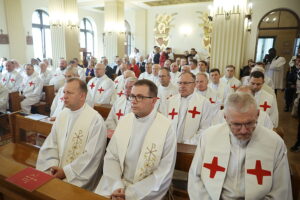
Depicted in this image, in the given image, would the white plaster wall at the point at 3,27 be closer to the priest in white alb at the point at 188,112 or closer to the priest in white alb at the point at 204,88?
the priest in white alb at the point at 204,88

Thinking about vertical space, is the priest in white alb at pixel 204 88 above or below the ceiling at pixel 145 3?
below

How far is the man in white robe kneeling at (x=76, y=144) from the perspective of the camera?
2270 millimetres

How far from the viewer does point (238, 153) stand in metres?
1.79

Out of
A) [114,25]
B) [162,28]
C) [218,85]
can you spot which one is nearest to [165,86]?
[218,85]

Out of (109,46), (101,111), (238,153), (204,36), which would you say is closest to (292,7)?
(204,36)

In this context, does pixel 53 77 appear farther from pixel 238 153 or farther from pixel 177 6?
pixel 177 6

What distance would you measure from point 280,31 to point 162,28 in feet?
22.8

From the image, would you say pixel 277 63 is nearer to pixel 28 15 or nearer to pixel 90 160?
pixel 90 160

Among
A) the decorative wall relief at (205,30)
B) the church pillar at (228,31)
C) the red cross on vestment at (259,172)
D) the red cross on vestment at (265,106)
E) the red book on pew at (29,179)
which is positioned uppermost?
the decorative wall relief at (205,30)

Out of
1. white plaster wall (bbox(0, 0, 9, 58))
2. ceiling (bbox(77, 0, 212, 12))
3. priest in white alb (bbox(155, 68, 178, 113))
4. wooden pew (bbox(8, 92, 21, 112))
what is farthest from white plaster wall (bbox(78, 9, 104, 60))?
priest in white alb (bbox(155, 68, 178, 113))

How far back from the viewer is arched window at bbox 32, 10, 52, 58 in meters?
13.2

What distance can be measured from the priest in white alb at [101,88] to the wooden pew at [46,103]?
3.68 feet

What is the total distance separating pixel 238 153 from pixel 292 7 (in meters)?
12.3

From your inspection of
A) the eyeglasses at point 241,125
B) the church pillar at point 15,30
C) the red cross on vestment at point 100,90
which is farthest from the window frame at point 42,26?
the eyeglasses at point 241,125
